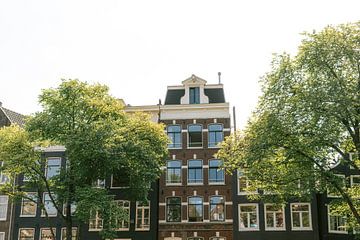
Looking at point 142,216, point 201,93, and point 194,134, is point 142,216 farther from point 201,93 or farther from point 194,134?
point 201,93

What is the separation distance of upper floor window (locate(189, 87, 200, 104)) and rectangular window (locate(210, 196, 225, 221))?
873 centimetres

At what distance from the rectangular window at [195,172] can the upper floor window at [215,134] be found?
198cm

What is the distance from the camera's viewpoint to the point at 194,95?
1656 inches

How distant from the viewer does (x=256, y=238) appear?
122 ft

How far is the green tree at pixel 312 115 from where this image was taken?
22.3 metres

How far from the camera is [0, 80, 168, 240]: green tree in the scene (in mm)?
30594

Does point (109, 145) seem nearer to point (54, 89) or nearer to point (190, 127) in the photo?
point (54, 89)

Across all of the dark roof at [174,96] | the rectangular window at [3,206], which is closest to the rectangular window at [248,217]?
the dark roof at [174,96]

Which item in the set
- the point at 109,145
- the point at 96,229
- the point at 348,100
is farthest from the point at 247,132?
the point at 96,229

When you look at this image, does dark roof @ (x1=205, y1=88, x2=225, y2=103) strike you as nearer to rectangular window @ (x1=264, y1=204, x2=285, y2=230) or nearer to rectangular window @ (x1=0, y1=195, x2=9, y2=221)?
rectangular window @ (x1=264, y1=204, x2=285, y2=230)

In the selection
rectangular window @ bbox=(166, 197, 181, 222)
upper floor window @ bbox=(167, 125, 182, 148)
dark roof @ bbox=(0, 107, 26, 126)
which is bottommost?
rectangular window @ bbox=(166, 197, 181, 222)

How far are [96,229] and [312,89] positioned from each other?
78.9 feet

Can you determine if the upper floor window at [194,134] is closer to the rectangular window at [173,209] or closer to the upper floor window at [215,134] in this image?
the upper floor window at [215,134]

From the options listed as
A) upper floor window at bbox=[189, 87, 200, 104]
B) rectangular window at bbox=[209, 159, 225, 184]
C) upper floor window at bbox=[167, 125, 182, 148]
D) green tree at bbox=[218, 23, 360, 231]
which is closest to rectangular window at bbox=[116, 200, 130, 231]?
upper floor window at bbox=[167, 125, 182, 148]
